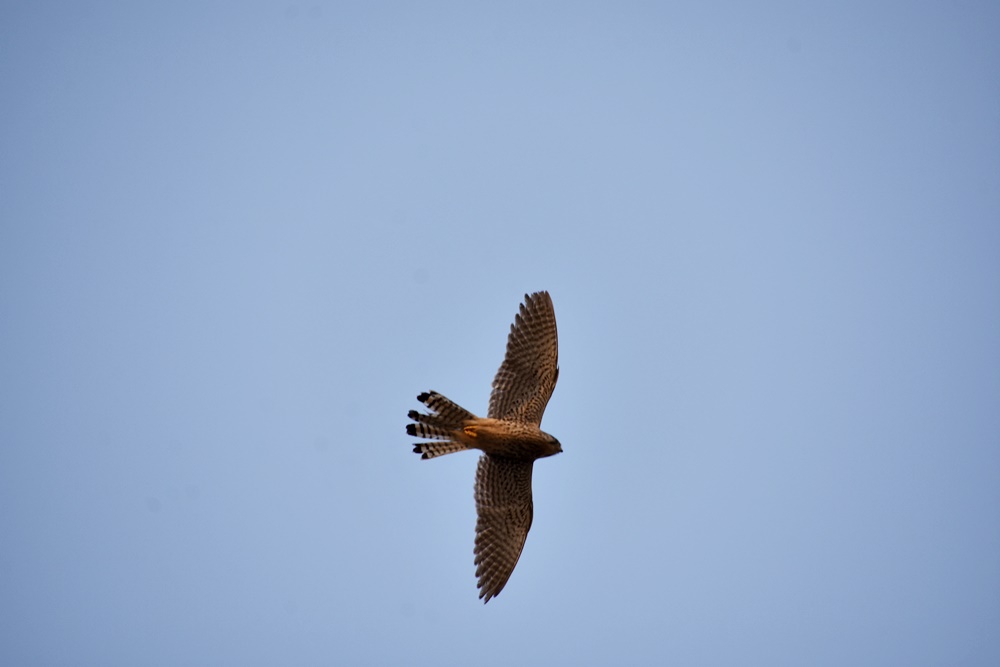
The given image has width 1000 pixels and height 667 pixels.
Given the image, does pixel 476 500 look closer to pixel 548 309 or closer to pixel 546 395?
pixel 546 395

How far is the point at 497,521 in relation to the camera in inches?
572

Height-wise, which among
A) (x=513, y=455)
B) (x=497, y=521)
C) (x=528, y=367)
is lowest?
(x=497, y=521)

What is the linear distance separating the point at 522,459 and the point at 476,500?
1169 mm

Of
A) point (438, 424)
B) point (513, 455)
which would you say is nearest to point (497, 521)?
point (513, 455)

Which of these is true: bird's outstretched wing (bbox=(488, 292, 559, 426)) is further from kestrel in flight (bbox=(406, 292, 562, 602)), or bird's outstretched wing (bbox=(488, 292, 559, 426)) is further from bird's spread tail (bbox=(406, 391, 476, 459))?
bird's spread tail (bbox=(406, 391, 476, 459))

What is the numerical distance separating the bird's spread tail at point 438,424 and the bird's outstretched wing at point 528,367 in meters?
1.07

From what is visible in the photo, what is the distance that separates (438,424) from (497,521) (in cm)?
228

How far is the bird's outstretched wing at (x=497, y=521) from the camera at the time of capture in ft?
47.1

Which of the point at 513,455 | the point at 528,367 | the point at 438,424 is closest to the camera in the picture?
the point at 438,424

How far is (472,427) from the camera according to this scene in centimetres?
1322

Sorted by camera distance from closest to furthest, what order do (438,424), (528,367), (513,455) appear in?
1. (438,424)
2. (513,455)
3. (528,367)

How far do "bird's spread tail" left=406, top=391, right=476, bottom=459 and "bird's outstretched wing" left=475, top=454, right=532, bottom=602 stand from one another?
1.18 metres

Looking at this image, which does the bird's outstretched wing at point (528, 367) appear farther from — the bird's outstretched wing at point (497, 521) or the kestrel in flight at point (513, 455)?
the bird's outstretched wing at point (497, 521)

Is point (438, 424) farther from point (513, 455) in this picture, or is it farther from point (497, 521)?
point (497, 521)
